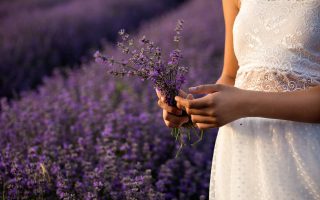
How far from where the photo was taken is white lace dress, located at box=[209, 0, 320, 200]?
1591mm

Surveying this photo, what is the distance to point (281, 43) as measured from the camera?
5.35ft

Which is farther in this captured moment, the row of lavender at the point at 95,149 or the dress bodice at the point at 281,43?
the row of lavender at the point at 95,149

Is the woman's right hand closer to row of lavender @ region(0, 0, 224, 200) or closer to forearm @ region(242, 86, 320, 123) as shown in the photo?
forearm @ region(242, 86, 320, 123)

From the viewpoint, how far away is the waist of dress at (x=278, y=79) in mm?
1613

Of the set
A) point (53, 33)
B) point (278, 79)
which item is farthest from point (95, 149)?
point (53, 33)

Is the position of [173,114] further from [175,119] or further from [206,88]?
[206,88]

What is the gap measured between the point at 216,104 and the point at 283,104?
0.19 meters

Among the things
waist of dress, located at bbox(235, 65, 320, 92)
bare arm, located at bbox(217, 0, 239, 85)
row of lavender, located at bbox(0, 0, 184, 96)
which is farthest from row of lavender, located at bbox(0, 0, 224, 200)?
row of lavender, located at bbox(0, 0, 184, 96)

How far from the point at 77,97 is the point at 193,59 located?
4.84ft

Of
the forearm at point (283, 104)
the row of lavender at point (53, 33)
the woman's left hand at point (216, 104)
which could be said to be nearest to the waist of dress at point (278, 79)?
the forearm at point (283, 104)

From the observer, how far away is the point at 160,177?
287 cm

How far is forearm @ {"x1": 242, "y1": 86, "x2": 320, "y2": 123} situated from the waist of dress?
0.33 feet

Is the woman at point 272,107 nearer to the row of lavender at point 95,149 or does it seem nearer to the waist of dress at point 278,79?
the waist of dress at point 278,79

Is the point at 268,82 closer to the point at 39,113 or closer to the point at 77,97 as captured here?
the point at 39,113
